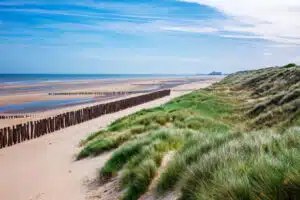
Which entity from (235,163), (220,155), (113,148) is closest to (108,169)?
(113,148)

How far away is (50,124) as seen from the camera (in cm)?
2172

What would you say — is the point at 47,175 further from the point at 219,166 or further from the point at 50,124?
the point at 50,124

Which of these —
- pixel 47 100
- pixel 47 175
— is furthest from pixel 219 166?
pixel 47 100

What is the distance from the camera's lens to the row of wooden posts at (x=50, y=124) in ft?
59.5

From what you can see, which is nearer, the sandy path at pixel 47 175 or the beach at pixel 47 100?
the sandy path at pixel 47 175

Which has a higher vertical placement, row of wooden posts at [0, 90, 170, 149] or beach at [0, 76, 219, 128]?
row of wooden posts at [0, 90, 170, 149]

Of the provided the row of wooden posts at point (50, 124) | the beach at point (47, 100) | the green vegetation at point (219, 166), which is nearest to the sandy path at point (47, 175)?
the green vegetation at point (219, 166)

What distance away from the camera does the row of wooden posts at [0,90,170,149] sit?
18128 mm

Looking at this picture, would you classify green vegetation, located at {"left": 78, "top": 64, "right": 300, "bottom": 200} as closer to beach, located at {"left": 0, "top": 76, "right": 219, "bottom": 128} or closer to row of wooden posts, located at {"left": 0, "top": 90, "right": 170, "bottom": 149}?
row of wooden posts, located at {"left": 0, "top": 90, "right": 170, "bottom": 149}

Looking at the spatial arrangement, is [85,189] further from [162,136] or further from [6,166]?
[6,166]

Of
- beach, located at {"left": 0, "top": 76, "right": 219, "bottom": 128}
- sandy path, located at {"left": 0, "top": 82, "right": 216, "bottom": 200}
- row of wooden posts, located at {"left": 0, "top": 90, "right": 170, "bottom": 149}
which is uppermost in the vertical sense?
sandy path, located at {"left": 0, "top": 82, "right": 216, "bottom": 200}

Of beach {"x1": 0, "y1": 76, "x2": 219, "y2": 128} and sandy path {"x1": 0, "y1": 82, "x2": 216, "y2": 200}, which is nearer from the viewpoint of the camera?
sandy path {"x1": 0, "y1": 82, "x2": 216, "y2": 200}

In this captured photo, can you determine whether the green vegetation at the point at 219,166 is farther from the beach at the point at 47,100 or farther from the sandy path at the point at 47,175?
the beach at the point at 47,100

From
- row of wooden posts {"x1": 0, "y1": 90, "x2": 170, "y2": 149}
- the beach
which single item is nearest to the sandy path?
row of wooden posts {"x1": 0, "y1": 90, "x2": 170, "y2": 149}
